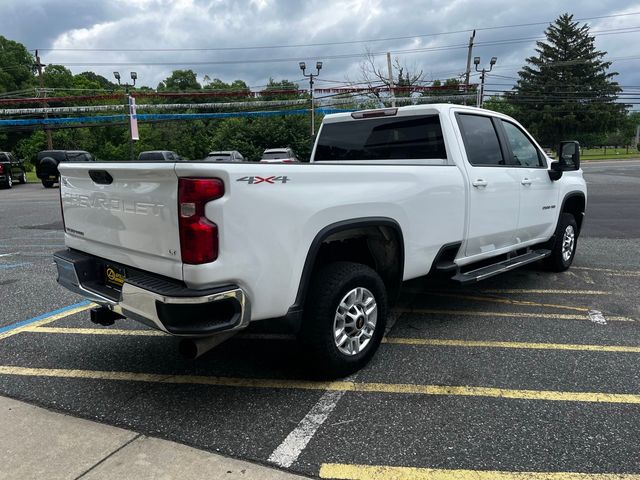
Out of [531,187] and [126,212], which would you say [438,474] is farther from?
[531,187]

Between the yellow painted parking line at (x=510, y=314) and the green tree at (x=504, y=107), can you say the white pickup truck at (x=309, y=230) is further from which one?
the green tree at (x=504, y=107)

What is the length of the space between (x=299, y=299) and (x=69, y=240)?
6.28 feet

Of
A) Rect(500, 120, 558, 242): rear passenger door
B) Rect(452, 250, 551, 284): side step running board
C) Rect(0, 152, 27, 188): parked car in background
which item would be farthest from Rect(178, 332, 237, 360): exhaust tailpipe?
Rect(0, 152, 27, 188): parked car in background

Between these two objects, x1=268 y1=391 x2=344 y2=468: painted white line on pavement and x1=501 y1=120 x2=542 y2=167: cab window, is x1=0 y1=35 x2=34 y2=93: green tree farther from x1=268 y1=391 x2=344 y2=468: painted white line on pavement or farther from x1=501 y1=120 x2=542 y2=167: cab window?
x1=268 y1=391 x2=344 y2=468: painted white line on pavement

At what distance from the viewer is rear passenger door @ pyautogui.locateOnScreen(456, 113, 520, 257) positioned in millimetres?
4472

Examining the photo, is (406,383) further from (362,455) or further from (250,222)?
(250,222)

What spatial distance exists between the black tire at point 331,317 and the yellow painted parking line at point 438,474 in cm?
87

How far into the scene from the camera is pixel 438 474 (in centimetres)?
248

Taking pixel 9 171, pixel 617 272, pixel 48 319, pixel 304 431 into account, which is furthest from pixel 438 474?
pixel 9 171

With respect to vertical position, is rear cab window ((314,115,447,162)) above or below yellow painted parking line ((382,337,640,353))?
above

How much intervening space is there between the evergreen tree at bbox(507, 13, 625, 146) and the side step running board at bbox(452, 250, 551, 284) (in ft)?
208

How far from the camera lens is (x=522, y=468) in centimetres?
252

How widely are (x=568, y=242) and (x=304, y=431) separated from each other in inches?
198

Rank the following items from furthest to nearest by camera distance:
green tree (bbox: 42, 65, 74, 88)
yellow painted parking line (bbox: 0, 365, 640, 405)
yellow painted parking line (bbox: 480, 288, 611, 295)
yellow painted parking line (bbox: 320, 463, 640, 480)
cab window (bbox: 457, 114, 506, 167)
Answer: green tree (bbox: 42, 65, 74, 88) < yellow painted parking line (bbox: 480, 288, 611, 295) < cab window (bbox: 457, 114, 506, 167) < yellow painted parking line (bbox: 0, 365, 640, 405) < yellow painted parking line (bbox: 320, 463, 640, 480)
